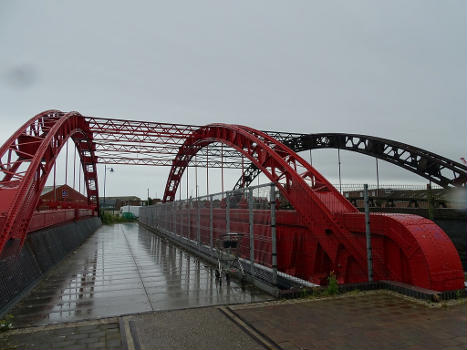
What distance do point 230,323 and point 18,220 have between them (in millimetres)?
6492

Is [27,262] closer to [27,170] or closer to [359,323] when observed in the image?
[27,170]

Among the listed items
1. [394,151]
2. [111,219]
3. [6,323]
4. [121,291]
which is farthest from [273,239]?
[111,219]

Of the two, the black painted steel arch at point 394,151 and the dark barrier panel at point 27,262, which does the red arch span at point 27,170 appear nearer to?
the dark barrier panel at point 27,262

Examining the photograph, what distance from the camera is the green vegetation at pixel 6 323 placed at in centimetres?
507

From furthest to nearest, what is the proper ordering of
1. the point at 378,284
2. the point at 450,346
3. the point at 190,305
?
the point at 378,284 < the point at 190,305 < the point at 450,346

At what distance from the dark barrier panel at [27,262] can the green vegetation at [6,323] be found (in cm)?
27

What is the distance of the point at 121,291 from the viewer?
7691mm

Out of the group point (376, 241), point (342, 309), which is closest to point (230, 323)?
point (342, 309)

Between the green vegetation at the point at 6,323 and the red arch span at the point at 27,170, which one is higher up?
the red arch span at the point at 27,170

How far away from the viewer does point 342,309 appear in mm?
5617

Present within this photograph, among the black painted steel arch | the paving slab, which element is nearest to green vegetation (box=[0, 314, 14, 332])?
the paving slab

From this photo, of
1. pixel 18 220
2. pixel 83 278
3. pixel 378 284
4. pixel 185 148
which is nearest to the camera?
pixel 378 284

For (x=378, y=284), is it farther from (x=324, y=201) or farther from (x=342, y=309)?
(x=324, y=201)

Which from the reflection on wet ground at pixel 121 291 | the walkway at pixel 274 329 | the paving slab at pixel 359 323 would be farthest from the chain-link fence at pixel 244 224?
the walkway at pixel 274 329
